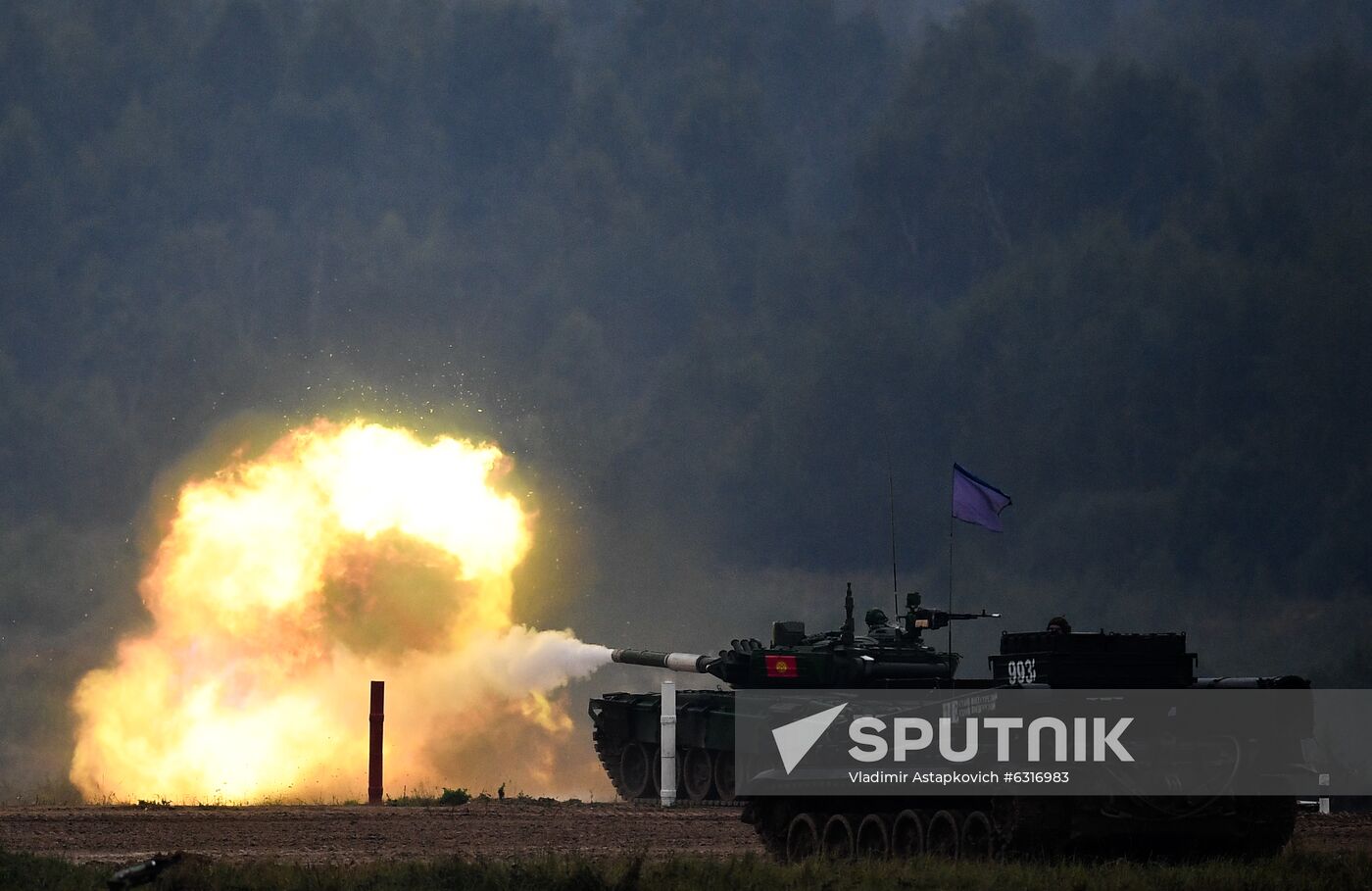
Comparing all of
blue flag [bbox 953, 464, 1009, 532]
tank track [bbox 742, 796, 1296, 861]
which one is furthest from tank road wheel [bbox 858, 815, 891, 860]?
blue flag [bbox 953, 464, 1009, 532]

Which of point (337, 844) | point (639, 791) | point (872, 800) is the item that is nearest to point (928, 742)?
point (872, 800)

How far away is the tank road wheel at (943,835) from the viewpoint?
84.0ft

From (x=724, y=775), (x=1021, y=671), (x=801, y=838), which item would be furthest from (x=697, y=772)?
(x=1021, y=671)

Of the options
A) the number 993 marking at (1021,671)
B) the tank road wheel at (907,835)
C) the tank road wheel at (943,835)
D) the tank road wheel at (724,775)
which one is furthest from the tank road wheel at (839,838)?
the tank road wheel at (724,775)

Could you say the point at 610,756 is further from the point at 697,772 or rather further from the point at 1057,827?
the point at 1057,827

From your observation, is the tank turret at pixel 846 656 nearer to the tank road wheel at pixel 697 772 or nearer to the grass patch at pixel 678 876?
the tank road wheel at pixel 697 772

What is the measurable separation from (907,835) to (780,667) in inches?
290

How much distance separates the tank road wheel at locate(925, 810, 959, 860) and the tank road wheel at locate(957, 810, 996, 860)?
5.1 inches

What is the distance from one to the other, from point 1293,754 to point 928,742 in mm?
4882

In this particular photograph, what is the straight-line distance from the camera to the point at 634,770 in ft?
159

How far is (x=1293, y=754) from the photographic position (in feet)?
84.6

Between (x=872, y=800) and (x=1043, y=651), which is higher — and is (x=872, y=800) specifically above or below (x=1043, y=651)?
below

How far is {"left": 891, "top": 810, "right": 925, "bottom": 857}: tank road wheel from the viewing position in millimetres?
26188

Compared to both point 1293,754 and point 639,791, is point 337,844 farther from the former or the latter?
point 639,791
